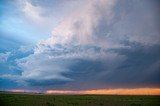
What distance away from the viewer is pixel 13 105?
31.0m

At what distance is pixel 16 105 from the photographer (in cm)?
3097

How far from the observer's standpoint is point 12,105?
3100 cm

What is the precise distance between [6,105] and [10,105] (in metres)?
0.47

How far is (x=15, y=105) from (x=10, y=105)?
2.08 ft

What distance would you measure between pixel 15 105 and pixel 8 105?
862 mm

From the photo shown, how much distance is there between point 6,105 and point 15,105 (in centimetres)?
109

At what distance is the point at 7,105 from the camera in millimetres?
31078

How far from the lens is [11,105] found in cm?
3109

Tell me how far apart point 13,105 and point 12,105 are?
0.42 ft

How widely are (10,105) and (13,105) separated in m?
0.39

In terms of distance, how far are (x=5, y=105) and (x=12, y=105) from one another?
87 cm

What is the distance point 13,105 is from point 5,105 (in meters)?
0.99

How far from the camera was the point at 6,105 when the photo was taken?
102 feet

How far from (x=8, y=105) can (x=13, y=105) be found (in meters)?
0.61
